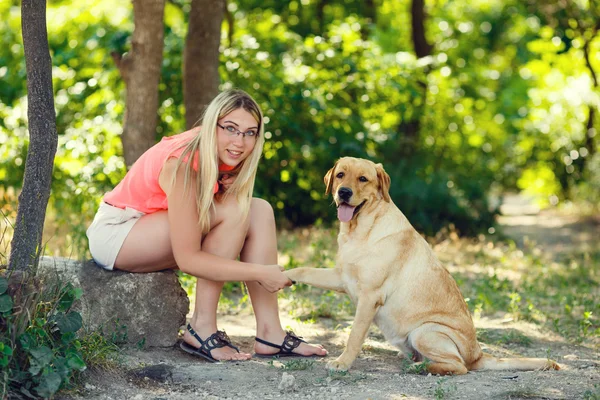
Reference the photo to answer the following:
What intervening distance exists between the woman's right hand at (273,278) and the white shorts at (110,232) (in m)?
0.83

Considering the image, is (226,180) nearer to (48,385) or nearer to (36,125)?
(36,125)

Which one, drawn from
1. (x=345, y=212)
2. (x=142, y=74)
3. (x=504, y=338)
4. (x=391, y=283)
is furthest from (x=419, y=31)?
(x=391, y=283)

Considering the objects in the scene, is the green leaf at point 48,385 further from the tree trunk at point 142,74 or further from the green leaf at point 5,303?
the tree trunk at point 142,74

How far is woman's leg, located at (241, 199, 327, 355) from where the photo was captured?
4465 millimetres

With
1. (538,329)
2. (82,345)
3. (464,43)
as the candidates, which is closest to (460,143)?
(464,43)

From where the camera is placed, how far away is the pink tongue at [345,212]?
4.26 meters

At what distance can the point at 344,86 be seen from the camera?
9.23 meters

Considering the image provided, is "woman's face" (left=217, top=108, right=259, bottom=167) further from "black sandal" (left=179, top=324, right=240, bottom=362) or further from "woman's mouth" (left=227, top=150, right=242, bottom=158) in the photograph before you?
"black sandal" (left=179, top=324, right=240, bottom=362)

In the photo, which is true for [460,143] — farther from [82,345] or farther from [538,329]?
[82,345]

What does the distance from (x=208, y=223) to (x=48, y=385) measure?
1.35 m

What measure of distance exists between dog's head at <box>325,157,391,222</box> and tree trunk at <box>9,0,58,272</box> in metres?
1.64

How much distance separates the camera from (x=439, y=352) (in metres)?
4.11

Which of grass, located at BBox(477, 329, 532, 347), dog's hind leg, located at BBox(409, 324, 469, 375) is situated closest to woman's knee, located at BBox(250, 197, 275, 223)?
dog's hind leg, located at BBox(409, 324, 469, 375)

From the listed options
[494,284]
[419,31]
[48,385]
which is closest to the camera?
[48,385]
